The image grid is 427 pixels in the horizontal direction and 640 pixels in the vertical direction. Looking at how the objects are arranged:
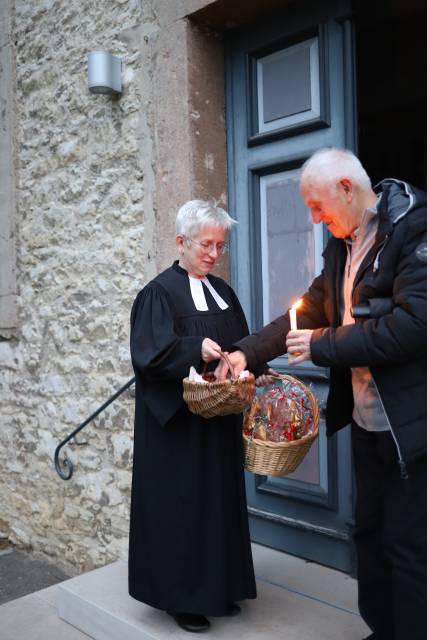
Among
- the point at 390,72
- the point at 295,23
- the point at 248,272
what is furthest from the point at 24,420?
the point at 390,72

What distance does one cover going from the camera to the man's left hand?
7.00 feet

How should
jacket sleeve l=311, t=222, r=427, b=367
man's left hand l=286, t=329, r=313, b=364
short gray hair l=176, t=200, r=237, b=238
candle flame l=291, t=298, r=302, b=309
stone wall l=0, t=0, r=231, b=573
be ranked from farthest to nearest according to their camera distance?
1. stone wall l=0, t=0, r=231, b=573
2. short gray hair l=176, t=200, r=237, b=238
3. candle flame l=291, t=298, r=302, b=309
4. man's left hand l=286, t=329, r=313, b=364
5. jacket sleeve l=311, t=222, r=427, b=367

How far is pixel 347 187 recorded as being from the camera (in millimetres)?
2105

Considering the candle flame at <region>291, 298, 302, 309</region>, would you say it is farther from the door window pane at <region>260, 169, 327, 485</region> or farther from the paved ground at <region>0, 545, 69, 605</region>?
the paved ground at <region>0, 545, 69, 605</region>

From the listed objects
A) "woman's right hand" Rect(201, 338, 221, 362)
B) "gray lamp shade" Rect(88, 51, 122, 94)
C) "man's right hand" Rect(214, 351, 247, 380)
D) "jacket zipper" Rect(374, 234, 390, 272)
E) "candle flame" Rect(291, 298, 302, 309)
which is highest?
"gray lamp shade" Rect(88, 51, 122, 94)

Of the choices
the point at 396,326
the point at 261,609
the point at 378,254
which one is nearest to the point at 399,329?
the point at 396,326

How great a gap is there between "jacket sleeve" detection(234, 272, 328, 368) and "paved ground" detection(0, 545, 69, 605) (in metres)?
2.79

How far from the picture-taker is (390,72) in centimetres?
515

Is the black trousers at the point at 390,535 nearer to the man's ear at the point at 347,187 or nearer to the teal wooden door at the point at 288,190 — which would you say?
the man's ear at the point at 347,187

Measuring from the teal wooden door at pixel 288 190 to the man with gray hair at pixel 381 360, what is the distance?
0.96 meters

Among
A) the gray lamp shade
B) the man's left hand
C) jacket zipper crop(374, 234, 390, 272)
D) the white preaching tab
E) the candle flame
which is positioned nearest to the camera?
jacket zipper crop(374, 234, 390, 272)

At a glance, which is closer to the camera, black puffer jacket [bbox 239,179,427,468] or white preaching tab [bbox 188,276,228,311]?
black puffer jacket [bbox 239,179,427,468]

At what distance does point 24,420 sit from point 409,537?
3561 millimetres

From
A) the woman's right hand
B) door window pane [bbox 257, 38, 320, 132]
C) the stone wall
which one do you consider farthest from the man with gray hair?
the stone wall
